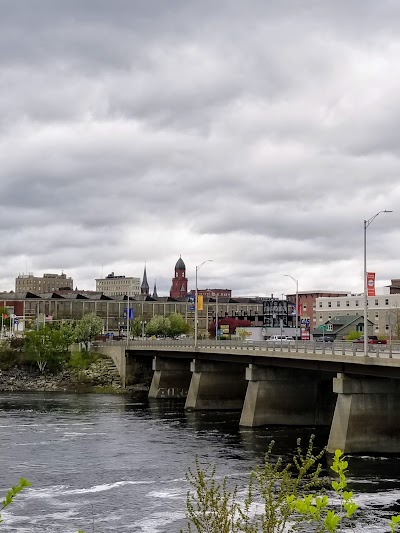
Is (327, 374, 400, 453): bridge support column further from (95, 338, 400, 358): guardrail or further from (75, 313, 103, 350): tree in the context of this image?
(75, 313, 103, 350): tree

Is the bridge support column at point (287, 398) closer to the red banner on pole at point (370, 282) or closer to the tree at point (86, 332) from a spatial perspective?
the red banner on pole at point (370, 282)

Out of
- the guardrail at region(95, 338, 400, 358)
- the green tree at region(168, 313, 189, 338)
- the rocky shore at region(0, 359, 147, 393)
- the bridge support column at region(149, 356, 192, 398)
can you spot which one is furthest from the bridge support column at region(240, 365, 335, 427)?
the green tree at region(168, 313, 189, 338)

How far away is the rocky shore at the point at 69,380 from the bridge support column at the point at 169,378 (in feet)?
27.6

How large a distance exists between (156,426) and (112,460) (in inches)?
785

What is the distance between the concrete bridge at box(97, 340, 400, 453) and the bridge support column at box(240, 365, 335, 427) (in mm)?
96

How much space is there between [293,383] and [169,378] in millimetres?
34810

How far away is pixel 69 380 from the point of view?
395 ft

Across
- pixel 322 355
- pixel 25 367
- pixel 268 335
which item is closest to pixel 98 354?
Answer: pixel 25 367

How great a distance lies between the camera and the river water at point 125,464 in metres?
37.3

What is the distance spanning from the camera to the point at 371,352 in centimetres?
5597

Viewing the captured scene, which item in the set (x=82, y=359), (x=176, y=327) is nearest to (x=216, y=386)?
(x=82, y=359)

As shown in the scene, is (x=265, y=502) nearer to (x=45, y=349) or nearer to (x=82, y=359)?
(x=82, y=359)

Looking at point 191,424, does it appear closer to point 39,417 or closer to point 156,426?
point 156,426

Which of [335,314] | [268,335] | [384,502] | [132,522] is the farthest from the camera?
[335,314]
